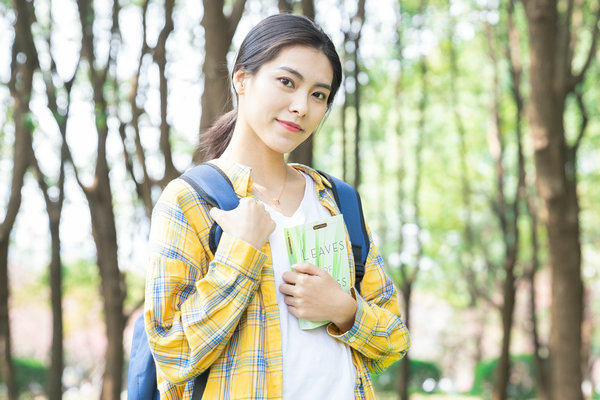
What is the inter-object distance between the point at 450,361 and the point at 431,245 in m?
9.15

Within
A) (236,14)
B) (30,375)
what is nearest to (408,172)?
(30,375)

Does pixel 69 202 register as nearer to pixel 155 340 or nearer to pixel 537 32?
pixel 537 32

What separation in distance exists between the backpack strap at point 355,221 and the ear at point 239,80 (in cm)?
39

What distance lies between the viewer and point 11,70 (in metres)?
8.70

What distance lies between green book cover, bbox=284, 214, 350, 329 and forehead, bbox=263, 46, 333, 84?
0.42 m

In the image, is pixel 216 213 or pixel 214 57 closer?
pixel 216 213

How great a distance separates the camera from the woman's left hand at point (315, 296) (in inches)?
77.4

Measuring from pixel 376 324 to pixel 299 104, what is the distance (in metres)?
0.68

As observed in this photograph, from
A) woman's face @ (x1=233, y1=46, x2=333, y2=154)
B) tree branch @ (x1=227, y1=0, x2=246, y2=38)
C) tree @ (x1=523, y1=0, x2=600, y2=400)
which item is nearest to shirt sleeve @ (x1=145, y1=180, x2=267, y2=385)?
woman's face @ (x1=233, y1=46, x2=333, y2=154)

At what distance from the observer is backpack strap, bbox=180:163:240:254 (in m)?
1.97

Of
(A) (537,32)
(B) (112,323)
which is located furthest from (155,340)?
(B) (112,323)

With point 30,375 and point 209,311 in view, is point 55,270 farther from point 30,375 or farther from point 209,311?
point 30,375

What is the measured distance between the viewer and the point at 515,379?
20.5 m

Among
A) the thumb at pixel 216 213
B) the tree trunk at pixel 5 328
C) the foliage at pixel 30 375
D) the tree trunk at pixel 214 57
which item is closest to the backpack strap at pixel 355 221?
the thumb at pixel 216 213
